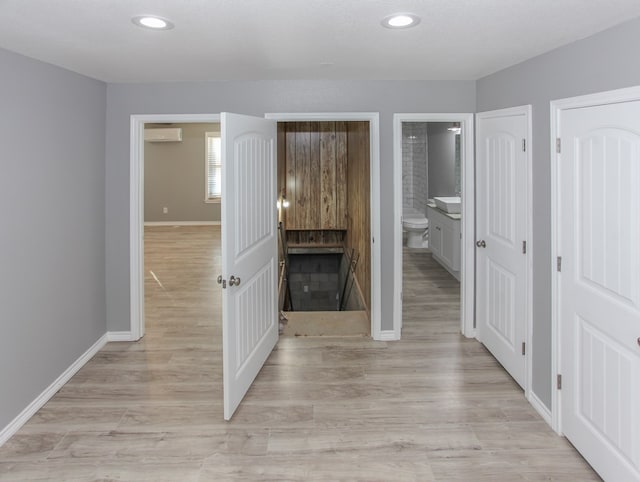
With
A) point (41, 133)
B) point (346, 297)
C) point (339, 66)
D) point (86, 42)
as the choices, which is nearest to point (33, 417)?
point (41, 133)

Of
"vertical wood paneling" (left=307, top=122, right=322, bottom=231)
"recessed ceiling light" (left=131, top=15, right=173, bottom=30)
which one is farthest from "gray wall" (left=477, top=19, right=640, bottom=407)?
"vertical wood paneling" (left=307, top=122, right=322, bottom=231)

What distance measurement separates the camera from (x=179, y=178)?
11.4 metres

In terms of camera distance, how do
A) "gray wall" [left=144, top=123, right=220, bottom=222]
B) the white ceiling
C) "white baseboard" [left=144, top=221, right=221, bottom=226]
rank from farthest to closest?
"white baseboard" [left=144, top=221, right=221, bottom=226] < "gray wall" [left=144, top=123, right=220, bottom=222] < the white ceiling

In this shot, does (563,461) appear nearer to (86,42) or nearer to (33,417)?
(33,417)

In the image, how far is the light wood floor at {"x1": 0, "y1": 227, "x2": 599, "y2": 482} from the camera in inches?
94.9

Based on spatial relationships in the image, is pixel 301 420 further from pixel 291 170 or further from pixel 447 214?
pixel 291 170

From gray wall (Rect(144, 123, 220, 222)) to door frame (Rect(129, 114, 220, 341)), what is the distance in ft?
24.2

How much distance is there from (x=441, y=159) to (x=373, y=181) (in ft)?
15.2

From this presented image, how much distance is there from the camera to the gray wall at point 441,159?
7914 mm

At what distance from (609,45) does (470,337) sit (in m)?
2.64

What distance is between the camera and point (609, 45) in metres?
2.29

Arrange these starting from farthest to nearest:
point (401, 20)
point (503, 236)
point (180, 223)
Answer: point (180, 223), point (503, 236), point (401, 20)

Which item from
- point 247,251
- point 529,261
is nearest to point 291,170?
point 247,251

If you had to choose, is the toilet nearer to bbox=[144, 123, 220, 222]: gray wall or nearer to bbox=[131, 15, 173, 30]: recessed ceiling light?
bbox=[144, 123, 220, 222]: gray wall
